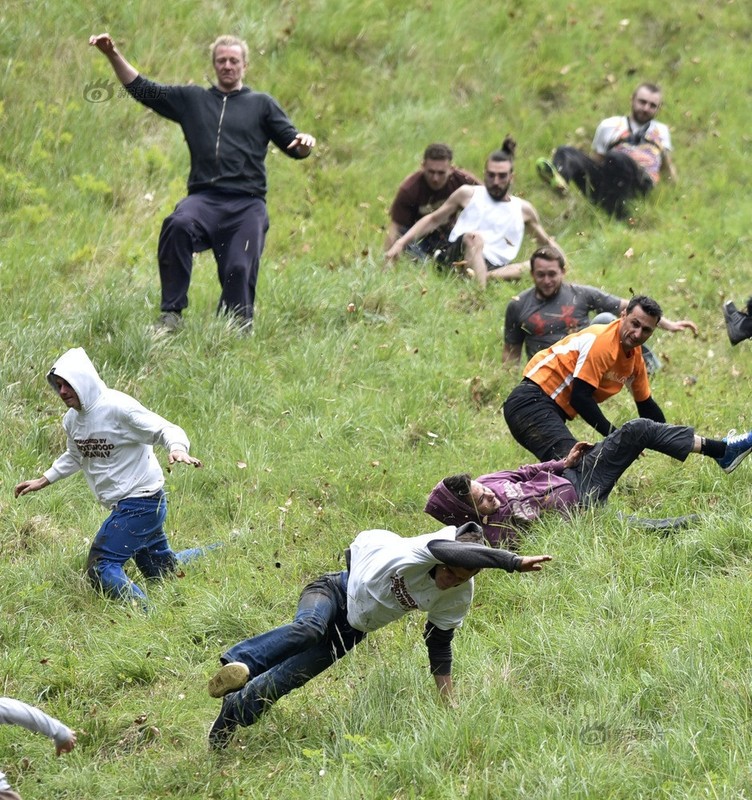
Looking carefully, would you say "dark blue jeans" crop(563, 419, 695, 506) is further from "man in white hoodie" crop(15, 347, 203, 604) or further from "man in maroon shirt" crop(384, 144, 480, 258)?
"man in maroon shirt" crop(384, 144, 480, 258)

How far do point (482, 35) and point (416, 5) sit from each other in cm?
88

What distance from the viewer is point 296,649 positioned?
5.52 m

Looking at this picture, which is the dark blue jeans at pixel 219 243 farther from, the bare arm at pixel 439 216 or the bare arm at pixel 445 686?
the bare arm at pixel 445 686

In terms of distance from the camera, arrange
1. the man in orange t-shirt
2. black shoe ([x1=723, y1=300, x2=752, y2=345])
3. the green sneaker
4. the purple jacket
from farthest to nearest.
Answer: the green sneaker → black shoe ([x1=723, y1=300, x2=752, y2=345]) → the man in orange t-shirt → the purple jacket

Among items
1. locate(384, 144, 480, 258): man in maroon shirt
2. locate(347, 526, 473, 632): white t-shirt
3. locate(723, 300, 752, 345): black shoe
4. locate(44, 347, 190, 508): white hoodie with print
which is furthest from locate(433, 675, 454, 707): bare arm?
locate(384, 144, 480, 258): man in maroon shirt

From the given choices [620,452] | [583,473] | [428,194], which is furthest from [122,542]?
[428,194]

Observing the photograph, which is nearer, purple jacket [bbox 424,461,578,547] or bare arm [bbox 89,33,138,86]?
purple jacket [bbox 424,461,578,547]

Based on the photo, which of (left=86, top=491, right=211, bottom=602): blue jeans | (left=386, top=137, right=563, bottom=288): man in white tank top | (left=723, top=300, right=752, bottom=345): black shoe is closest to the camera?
(left=86, top=491, right=211, bottom=602): blue jeans

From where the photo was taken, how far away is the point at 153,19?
548 inches

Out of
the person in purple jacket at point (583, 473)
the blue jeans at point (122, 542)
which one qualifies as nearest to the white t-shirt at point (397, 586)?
the person in purple jacket at point (583, 473)

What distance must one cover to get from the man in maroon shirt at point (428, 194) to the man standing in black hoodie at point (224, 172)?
1.95m

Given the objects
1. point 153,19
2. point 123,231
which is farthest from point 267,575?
point 153,19

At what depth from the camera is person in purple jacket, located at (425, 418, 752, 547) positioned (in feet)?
23.4

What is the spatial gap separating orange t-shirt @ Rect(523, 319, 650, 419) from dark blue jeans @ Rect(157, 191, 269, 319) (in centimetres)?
287
